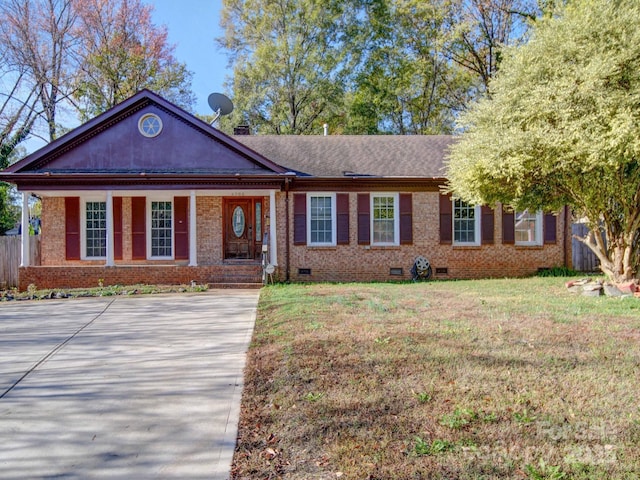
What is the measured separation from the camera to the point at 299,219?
14.5 metres

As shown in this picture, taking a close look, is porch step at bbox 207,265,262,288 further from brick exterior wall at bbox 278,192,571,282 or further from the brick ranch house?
brick exterior wall at bbox 278,192,571,282

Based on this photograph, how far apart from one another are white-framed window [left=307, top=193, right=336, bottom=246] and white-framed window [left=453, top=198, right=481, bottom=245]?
150 inches

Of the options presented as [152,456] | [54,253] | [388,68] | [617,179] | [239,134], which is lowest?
[152,456]

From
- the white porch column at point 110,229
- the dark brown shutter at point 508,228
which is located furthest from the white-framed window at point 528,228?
the white porch column at point 110,229

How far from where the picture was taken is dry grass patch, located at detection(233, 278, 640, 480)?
3.16 metres

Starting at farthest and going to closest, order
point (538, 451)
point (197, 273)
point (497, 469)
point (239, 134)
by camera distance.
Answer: point (239, 134)
point (197, 273)
point (538, 451)
point (497, 469)

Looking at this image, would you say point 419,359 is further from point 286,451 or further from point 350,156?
point 350,156

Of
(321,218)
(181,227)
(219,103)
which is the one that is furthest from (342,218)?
(219,103)

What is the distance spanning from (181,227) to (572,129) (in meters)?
11.0

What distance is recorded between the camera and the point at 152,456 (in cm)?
342

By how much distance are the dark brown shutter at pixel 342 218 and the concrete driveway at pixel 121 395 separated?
6.40 meters

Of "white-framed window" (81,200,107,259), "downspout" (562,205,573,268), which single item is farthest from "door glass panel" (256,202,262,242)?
"downspout" (562,205,573,268)

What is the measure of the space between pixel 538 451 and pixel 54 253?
15128 millimetres

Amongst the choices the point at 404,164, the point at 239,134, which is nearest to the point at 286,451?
the point at 404,164
